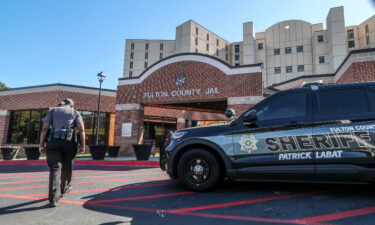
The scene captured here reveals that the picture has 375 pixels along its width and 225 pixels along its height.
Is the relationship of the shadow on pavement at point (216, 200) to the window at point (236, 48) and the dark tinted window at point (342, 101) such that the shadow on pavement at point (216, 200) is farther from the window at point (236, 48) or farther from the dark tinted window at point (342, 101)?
the window at point (236, 48)

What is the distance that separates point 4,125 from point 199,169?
21.4 meters

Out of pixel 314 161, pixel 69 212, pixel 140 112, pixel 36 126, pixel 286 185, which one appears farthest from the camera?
pixel 36 126

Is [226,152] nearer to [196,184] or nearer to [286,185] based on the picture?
[196,184]

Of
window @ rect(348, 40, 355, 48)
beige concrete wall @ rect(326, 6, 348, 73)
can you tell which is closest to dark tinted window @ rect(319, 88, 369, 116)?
beige concrete wall @ rect(326, 6, 348, 73)

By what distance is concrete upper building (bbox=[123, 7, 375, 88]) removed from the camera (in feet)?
132

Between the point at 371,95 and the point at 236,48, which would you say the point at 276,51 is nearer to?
the point at 236,48

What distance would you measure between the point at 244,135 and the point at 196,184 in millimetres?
1239

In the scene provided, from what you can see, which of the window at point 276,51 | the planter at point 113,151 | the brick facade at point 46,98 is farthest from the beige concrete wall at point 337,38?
the planter at point 113,151

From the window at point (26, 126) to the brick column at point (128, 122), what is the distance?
764 centimetres

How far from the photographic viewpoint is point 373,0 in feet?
12.8

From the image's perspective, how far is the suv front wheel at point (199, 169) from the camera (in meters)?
4.01

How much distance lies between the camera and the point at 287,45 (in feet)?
149

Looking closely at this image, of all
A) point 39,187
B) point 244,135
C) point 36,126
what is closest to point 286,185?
point 244,135

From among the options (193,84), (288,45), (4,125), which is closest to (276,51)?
(288,45)
